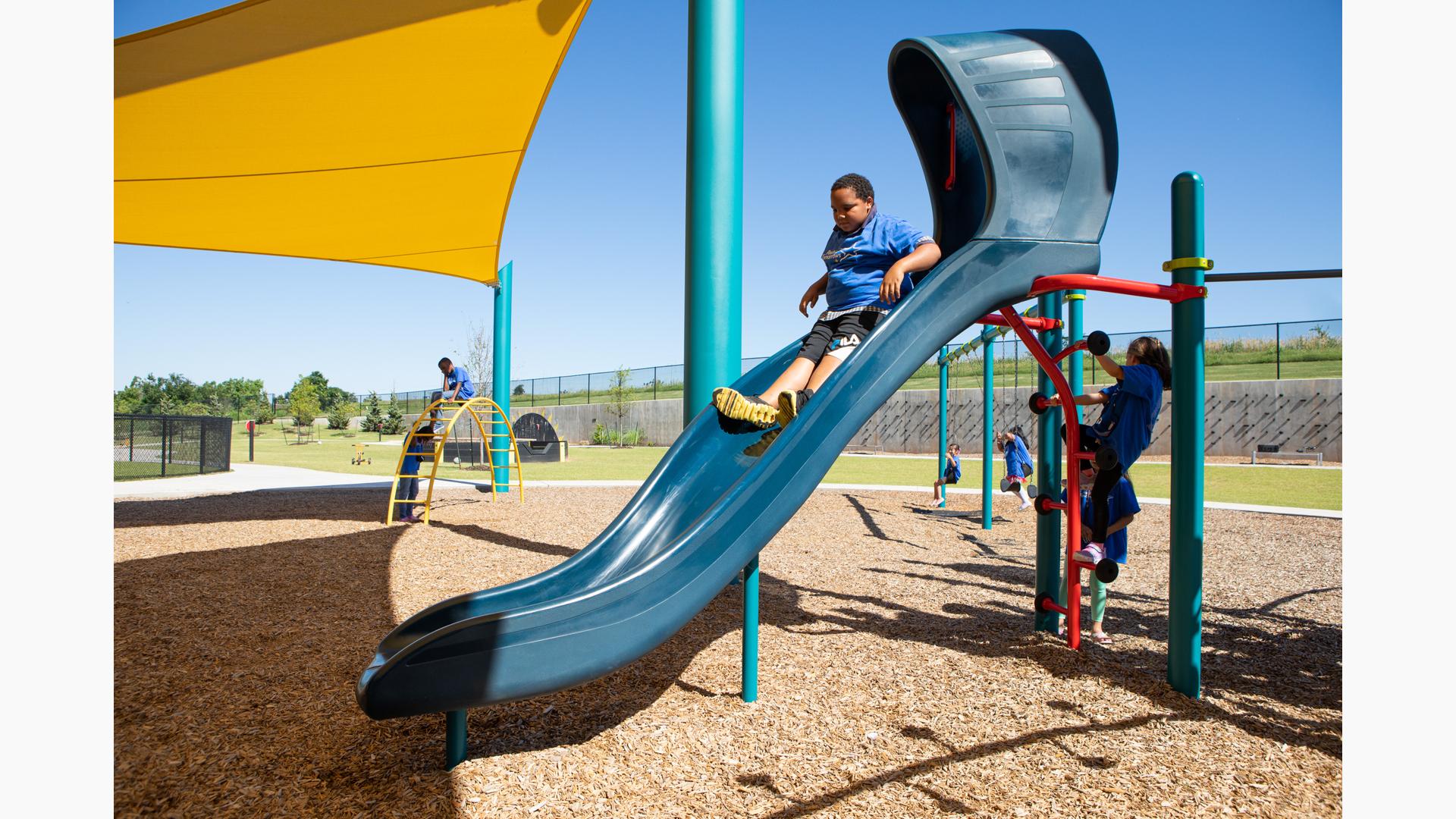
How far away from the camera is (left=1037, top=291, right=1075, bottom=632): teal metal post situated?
4078 millimetres

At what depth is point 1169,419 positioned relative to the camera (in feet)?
71.4

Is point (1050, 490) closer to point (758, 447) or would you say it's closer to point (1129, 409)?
point (1129, 409)

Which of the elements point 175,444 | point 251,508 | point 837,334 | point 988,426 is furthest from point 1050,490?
point 175,444

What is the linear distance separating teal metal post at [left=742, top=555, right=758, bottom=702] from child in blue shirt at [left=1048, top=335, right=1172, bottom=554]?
5.31 ft

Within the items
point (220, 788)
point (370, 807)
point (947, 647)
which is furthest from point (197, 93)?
point (947, 647)

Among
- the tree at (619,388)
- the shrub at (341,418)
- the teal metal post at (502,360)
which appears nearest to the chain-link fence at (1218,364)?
the tree at (619,388)

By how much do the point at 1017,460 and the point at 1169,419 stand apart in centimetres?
1534

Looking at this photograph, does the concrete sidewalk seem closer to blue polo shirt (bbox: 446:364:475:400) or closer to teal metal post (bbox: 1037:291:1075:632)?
blue polo shirt (bbox: 446:364:475:400)

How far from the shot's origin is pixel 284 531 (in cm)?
749

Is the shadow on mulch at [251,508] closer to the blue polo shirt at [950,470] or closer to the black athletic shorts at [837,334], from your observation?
the black athletic shorts at [837,334]

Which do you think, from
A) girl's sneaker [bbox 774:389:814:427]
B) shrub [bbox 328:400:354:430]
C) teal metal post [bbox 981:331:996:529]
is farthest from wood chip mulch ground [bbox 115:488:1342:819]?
shrub [bbox 328:400:354:430]

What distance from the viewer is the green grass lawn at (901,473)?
463 inches

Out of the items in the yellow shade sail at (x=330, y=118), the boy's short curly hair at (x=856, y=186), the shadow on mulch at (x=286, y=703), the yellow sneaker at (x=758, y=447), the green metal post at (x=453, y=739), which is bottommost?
the shadow on mulch at (x=286, y=703)

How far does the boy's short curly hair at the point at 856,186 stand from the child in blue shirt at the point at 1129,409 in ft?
4.54
